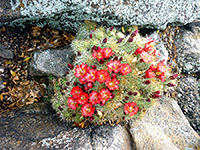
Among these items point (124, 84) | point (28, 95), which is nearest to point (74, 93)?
point (124, 84)

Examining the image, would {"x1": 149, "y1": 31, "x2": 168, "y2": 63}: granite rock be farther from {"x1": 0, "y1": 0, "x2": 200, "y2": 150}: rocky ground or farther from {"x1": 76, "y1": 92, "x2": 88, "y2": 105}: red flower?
{"x1": 76, "y1": 92, "x2": 88, "y2": 105}: red flower

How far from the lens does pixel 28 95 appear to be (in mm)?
3447

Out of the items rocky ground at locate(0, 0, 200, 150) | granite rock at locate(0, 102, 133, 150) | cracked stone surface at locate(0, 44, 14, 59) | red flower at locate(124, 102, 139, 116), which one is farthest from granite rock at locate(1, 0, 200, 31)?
granite rock at locate(0, 102, 133, 150)

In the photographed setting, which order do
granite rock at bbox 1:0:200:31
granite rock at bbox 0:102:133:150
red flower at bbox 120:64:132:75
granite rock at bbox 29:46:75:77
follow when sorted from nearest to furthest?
granite rock at bbox 0:102:133:150
red flower at bbox 120:64:132:75
granite rock at bbox 1:0:200:31
granite rock at bbox 29:46:75:77

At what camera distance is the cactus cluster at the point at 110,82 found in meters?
2.48

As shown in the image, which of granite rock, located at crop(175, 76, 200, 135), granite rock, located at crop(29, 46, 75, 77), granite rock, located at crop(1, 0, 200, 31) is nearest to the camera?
granite rock, located at crop(1, 0, 200, 31)

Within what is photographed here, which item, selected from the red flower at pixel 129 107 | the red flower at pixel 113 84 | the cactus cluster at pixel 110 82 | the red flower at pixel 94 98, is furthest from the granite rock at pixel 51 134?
the red flower at pixel 113 84

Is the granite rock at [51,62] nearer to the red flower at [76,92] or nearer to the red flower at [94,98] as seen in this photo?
the red flower at [76,92]

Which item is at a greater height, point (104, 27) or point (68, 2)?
point (68, 2)

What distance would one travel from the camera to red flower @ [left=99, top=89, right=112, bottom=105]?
96.7 inches

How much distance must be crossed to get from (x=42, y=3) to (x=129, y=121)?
2.61 m

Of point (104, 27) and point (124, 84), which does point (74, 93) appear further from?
point (104, 27)

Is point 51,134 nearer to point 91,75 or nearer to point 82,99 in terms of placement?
point 82,99

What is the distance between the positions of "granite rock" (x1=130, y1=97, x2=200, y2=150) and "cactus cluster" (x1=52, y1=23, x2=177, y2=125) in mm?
231
